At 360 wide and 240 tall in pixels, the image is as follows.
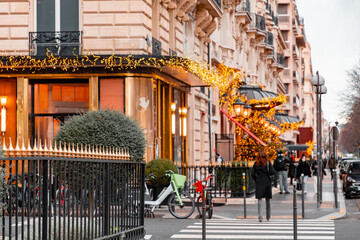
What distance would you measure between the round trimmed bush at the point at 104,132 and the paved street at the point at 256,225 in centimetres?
189

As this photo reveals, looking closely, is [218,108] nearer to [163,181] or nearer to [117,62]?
[117,62]

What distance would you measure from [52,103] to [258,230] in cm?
1022

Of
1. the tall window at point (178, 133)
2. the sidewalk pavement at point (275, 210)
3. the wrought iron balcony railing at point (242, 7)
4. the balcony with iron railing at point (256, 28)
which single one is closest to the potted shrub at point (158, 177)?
the sidewalk pavement at point (275, 210)

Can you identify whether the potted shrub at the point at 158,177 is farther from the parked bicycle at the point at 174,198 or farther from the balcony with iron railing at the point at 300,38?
the balcony with iron railing at the point at 300,38

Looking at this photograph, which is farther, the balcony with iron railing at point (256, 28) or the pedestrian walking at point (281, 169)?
the balcony with iron railing at point (256, 28)

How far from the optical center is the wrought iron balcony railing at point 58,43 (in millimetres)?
23078

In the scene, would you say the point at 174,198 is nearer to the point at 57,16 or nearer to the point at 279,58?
the point at 57,16

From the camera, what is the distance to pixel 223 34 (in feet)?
143

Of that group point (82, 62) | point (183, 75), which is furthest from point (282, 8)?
point (82, 62)

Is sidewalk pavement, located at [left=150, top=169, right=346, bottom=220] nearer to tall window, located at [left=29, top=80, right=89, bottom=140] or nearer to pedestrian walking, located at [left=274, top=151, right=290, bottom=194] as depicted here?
tall window, located at [left=29, top=80, right=89, bottom=140]

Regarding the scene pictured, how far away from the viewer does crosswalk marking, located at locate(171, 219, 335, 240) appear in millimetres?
14720

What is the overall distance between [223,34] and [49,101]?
2112 cm

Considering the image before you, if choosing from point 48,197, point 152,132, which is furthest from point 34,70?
point 48,197

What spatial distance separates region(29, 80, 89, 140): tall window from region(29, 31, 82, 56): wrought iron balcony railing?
1.21 m
